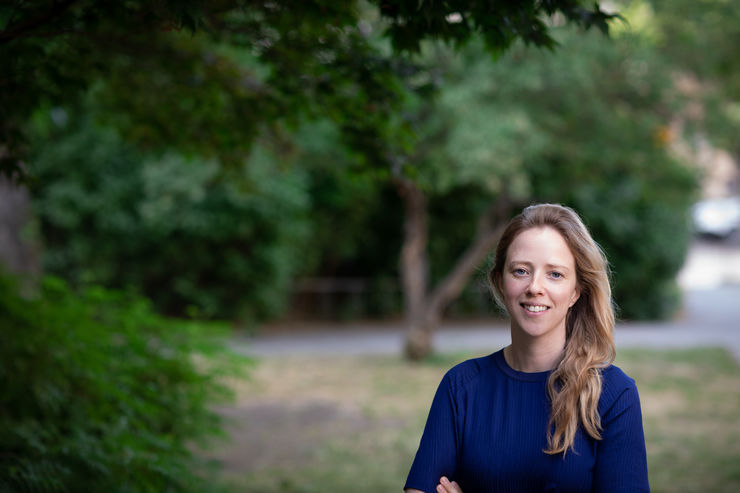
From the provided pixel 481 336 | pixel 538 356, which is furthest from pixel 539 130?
pixel 538 356

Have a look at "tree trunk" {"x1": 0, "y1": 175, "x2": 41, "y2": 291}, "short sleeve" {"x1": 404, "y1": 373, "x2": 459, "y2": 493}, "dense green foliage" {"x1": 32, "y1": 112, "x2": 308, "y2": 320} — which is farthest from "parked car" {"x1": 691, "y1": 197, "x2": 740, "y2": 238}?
"short sleeve" {"x1": 404, "y1": 373, "x2": 459, "y2": 493}

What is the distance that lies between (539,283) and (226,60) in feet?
15.8

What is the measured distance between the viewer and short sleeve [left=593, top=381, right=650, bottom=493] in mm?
2199

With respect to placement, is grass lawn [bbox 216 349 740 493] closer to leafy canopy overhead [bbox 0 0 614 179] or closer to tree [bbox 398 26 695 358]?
tree [bbox 398 26 695 358]

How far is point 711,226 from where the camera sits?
37781 millimetres

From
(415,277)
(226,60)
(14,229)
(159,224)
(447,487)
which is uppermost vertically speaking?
(159,224)

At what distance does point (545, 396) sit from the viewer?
91.3 inches

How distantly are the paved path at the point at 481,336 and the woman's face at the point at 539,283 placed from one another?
11.5 m

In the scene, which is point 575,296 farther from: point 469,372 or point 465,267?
point 465,267

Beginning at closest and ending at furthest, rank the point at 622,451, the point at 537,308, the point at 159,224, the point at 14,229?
the point at 622,451, the point at 537,308, the point at 14,229, the point at 159,224

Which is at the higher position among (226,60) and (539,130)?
(539,130)

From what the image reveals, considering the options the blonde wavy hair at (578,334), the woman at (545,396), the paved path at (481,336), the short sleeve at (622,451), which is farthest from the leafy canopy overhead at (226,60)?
the paved path at (481,336)

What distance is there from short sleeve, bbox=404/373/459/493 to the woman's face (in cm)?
31

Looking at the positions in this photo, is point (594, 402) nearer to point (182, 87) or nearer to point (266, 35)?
point (266, 35)
